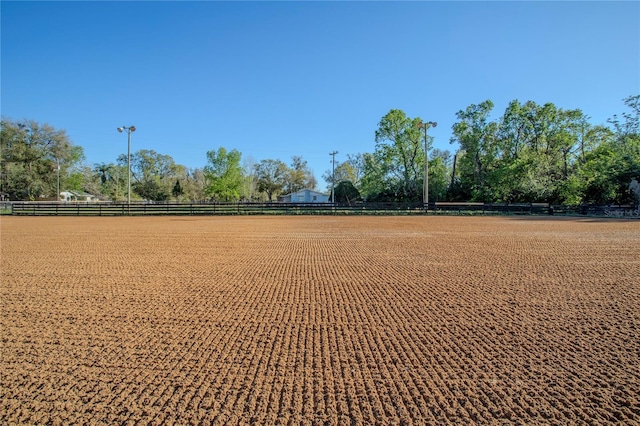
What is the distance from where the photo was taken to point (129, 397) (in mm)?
2398

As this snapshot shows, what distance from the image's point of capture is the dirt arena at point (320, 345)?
229 centimetres

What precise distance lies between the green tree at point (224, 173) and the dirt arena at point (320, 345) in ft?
149

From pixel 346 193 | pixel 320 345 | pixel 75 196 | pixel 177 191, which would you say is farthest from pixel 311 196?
pixel 320 345

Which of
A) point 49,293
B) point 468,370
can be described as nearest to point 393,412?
point 468,370

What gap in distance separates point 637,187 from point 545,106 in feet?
36.7

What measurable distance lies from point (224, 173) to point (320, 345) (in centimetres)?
5157

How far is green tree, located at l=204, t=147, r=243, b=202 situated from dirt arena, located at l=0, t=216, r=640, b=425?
45354mm

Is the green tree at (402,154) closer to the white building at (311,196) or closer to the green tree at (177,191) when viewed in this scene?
the white building at (311,196)

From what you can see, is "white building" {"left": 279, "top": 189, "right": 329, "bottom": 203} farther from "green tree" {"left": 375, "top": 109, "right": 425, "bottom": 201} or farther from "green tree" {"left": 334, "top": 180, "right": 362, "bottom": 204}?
"green tree" {"left": 375, "top": 109, "right": 425, "bottom": 201}

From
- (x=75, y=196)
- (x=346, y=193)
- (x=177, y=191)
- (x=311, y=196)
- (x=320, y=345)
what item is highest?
(x=177, y=191)

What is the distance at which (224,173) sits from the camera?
171 ft

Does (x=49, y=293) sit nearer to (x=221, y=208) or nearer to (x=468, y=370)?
(x=468, y=370)

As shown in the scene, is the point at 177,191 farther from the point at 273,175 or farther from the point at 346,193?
the point at 346,193

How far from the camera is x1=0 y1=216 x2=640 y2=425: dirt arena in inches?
90.1
